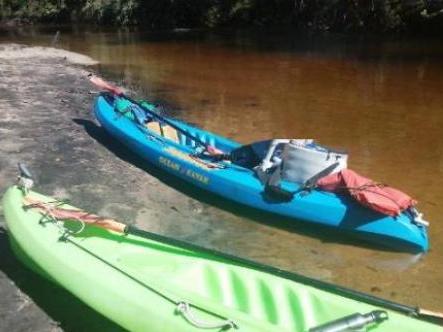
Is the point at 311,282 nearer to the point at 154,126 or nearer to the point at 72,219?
the point at 72,219

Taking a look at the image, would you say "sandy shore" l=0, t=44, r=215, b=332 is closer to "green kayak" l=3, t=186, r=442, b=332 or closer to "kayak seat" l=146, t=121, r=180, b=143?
"green kayak" l=3, t=186, r=442, b=332

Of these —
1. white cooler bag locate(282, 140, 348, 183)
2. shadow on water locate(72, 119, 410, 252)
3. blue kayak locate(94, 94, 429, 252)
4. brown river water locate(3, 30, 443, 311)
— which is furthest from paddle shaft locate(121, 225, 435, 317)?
white cooler bag locate(282, 140, 348, 183)

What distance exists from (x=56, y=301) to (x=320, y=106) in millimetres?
8779

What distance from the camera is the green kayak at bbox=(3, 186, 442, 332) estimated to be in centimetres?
367

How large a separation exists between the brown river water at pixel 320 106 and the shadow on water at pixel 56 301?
1665 millimetres

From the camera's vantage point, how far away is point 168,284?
159 inches

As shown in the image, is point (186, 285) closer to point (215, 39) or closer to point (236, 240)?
point (236, 240)

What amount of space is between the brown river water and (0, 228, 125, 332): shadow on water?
5.46 feet

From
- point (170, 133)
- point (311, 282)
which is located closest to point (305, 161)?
point (311, 282)

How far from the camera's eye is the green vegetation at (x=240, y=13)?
84.9ft

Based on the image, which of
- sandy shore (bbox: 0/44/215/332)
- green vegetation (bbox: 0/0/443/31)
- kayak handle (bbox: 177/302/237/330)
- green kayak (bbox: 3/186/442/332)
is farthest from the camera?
green vegetation (bbox: 0/0/443/31)

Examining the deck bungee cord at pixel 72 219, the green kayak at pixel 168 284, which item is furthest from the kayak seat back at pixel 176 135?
the green kayak at pixel 168 284

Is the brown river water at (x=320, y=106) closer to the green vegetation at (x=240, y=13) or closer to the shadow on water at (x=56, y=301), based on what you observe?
the shadow on water at (x=56, y=301)

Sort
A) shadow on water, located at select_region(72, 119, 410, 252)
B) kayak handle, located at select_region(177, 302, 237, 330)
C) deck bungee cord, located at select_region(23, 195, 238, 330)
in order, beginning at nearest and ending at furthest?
kayak handle, located at select_region(177, 302, 237, 330), deck bungee cord, located at select_region(23, 195, 238, 330), shadow on water, located at select_region(72, 119, 410, 252)
